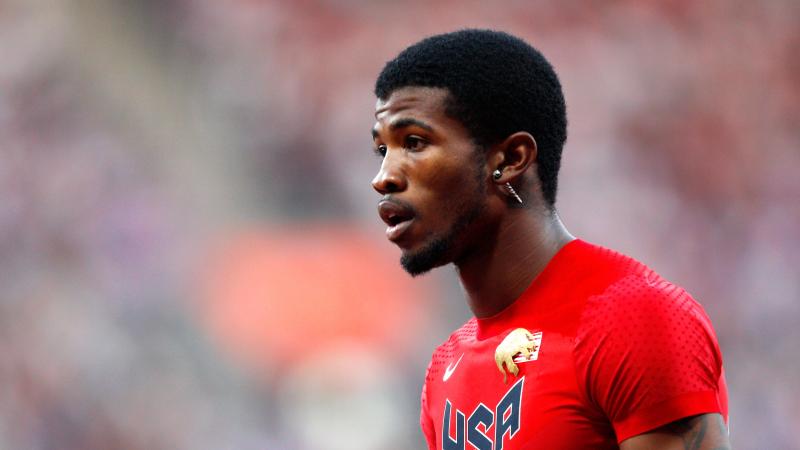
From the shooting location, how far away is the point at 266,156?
7285 millimetres

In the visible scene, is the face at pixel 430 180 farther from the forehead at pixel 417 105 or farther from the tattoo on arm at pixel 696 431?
the tattoo on arm at pixel 696 431

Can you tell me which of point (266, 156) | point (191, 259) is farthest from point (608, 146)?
point (191, 259)

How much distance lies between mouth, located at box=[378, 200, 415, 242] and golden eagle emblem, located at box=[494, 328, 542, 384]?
14.4 inches

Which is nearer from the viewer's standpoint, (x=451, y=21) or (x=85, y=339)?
(x=85, y=339)

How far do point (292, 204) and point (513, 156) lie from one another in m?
4.96

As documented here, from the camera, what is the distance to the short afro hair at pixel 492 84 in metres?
2.34

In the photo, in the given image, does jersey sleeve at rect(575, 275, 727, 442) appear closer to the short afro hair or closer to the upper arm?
the upper arm

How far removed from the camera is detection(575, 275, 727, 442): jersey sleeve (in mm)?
1981

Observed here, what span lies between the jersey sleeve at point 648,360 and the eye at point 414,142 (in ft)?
1.88

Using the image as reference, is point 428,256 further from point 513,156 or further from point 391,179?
point 513,156

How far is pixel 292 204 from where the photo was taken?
23.7ft

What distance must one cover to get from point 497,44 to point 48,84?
224 inches

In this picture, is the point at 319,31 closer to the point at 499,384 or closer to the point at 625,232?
the point at 625,232

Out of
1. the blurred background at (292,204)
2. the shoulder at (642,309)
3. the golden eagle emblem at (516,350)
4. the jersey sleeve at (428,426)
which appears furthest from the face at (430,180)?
the blurred background at (292,204)
